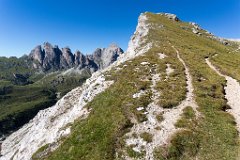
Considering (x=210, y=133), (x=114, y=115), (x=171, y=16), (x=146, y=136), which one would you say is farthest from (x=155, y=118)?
(x=171, y=16)

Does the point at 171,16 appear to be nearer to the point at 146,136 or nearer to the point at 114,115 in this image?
the point at 114,115

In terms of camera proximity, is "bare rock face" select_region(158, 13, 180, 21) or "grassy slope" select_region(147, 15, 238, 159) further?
"bare rock face" select_region(158, 13, 180, 21)

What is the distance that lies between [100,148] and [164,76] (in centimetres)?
2383

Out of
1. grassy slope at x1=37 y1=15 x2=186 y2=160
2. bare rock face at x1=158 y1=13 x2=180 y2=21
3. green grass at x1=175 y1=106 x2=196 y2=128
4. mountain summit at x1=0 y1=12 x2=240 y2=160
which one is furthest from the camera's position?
bare rock face at x1=158 y1=13 x2=180 y2=21

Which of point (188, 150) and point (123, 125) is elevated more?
point (123, 125)

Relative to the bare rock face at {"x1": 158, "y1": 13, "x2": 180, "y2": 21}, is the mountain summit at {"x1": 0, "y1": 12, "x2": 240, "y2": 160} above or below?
below

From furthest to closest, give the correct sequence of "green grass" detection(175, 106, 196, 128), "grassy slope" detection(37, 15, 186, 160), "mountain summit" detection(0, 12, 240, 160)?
"green grass" detection(175, 106, 196, 128) → "grassy slope" detection(37, 15, 186, 160) → "mountain summit" detection(0, 12, 240, 160)

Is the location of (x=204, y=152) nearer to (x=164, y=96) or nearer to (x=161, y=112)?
(x=161, y=112)

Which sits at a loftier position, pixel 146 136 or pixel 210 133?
pixel 146 136

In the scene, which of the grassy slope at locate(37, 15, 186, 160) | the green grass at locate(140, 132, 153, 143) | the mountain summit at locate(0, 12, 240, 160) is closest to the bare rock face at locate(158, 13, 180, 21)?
the mountain summit at locate(0, 12, 240, 160)

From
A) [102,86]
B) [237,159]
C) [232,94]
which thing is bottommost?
[237,159]

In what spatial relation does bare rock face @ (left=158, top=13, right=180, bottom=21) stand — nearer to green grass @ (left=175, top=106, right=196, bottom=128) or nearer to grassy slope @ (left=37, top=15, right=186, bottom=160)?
grassy slope @ (left=37, top=15, right=186, bottom=160)

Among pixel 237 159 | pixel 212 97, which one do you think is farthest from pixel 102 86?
pixel 237 159

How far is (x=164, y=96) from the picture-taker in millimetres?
41000
